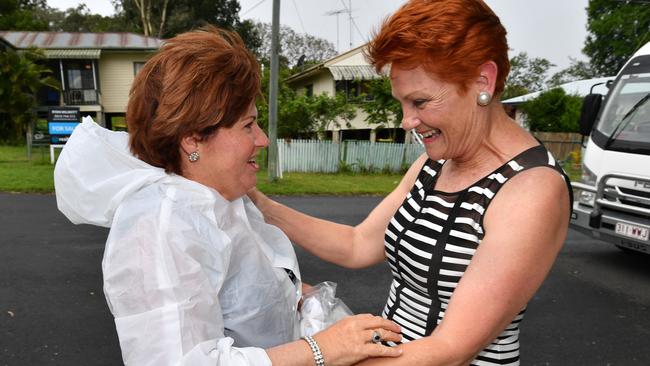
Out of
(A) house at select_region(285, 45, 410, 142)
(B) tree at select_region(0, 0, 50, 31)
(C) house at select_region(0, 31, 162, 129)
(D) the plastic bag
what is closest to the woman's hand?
(D) the plastic bag

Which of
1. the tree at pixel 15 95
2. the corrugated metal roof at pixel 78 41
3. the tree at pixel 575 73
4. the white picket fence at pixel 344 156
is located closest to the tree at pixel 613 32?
the tree at pixel 575 73

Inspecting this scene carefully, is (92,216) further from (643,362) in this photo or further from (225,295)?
(643,362)

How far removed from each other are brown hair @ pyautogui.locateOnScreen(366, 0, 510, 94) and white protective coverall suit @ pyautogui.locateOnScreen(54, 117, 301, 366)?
0.78 metres

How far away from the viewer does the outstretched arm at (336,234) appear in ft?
7.43

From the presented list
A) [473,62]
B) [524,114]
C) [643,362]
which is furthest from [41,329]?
[524,114]

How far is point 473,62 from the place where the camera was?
1.47 meters

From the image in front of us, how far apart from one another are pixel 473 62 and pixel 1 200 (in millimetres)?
10905

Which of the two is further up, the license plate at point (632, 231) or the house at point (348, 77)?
the house at point (348, 77)

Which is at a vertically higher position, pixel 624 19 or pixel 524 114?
pixel 624 19

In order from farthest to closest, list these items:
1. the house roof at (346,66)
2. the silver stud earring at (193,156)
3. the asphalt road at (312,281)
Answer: the house roof at (346,66)
the asphalt road at (312,281)
the silver stud earring at (193,156)

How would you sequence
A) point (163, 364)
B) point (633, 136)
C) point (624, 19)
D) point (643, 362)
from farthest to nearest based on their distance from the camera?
point (624, 19) → point (633, 136) → point (643, 362) → point (163, 364)

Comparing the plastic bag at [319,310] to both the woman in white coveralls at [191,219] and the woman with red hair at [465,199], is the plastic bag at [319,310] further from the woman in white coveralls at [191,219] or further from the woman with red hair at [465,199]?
the woman with red hair at [465,199]

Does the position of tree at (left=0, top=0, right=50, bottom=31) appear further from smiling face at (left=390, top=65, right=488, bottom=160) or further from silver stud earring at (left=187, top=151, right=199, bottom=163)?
smiling face at (left=390, top=65, right=488, bottom=160)

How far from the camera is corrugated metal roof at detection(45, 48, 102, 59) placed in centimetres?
2827
